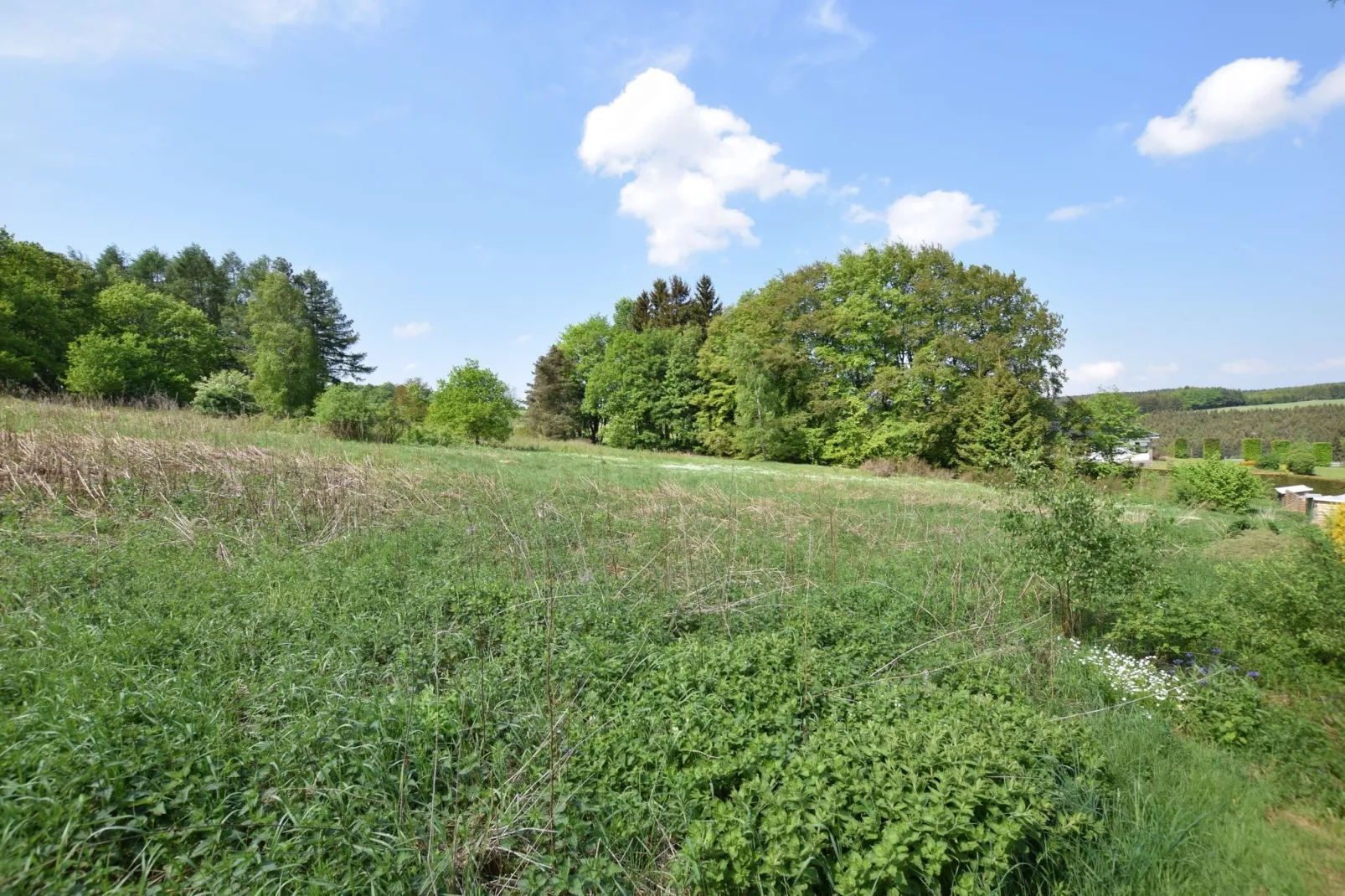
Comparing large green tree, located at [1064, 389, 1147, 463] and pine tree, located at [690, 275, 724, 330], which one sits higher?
pine tree, located at [690, 275, 724, 330]

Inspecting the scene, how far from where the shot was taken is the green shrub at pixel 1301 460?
3394 centimetres

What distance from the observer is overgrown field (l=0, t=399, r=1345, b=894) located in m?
2.46

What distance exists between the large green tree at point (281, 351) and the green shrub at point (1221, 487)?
139 ft

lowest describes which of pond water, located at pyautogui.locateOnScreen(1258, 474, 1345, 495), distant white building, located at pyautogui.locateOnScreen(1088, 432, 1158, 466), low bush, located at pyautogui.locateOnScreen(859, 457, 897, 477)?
pond water, located at pyautogui.locateOnScreen(1258, 474, 1345, 495)

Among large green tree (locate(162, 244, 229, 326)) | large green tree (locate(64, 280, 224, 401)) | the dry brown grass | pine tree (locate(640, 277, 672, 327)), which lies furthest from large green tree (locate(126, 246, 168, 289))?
the dry brown grass

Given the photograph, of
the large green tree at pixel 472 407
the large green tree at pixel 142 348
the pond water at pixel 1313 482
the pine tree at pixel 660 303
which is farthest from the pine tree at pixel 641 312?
the pond water at pixel 1313 482

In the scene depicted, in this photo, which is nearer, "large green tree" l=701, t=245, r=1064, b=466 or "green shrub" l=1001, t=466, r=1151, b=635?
"green shrub" l=1001, t=466, r=1151, b=635

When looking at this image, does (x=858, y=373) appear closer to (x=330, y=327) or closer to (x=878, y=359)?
(x=878, y=359)

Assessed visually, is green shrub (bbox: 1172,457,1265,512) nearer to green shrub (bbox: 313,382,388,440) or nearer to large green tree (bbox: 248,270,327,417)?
green shrub (bbox: 313,382,388,440)

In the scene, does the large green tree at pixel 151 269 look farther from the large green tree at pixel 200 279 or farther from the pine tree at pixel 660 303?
the pine tree at pixel 660 303

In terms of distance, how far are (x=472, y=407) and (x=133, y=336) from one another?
20633 mm

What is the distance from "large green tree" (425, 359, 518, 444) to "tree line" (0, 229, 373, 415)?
8778 millimetres

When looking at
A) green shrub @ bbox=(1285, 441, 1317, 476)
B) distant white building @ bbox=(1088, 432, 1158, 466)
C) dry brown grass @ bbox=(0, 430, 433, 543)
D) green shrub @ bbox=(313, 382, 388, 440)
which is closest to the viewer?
dry brown grass @ bbox=(0, 430, 433, 543)

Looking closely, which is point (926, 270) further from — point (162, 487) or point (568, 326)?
point (162, 487)
